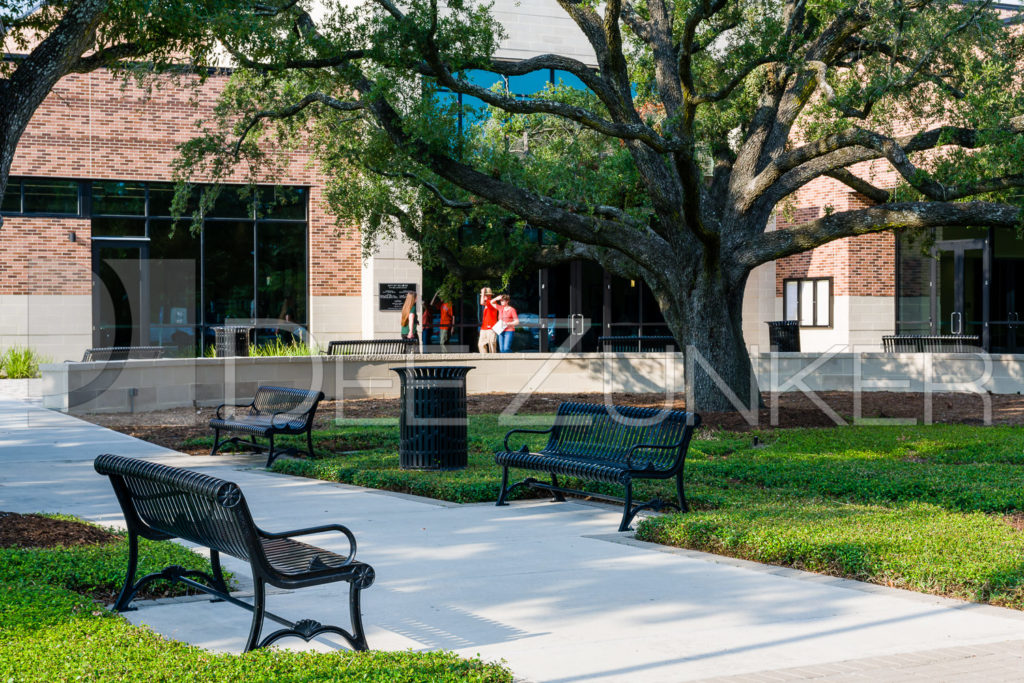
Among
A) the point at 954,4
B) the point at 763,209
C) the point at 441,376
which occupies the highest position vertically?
the point at 954,4

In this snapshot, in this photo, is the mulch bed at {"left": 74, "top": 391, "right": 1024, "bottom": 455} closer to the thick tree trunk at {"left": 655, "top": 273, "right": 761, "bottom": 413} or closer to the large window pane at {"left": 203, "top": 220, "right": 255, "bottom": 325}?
the thick tree trunk at {"left": 655, "top": 273, "right": 761, "bottom": 413}

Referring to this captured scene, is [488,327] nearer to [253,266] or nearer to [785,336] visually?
[253,266]

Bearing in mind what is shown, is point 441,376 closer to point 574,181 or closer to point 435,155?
point 435,155

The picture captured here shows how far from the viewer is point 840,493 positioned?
1023 cm

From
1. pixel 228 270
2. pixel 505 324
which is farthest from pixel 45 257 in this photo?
pixel 505 324

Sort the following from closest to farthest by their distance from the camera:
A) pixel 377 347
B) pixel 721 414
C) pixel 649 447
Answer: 1. pixel 649 447
2. pixel 721 414
3. pixel 377 347

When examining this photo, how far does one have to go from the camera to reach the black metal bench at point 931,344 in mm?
23891

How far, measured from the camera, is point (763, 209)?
1692 cm

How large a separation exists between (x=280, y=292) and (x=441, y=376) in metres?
15.8

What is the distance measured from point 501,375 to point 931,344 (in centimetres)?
1011

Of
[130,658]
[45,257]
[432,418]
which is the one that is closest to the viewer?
[130,658]

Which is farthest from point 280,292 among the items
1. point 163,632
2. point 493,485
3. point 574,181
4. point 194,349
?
point 163,632

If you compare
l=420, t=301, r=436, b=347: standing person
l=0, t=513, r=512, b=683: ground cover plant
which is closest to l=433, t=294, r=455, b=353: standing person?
l=420, t=301, r=436, b=347: standing person

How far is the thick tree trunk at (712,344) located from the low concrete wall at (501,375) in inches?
112
